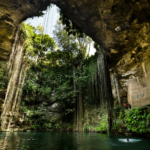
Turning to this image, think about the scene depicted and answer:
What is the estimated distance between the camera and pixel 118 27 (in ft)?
22.7

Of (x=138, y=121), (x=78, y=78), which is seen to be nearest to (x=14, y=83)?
(x=78, y=78)

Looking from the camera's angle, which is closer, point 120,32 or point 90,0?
point 90,0

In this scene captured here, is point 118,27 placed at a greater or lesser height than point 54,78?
greater

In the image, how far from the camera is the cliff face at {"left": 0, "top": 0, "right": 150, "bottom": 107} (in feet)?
20.5

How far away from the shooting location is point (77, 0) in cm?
665

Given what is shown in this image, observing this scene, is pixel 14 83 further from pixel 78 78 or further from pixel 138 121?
pixel 138 121

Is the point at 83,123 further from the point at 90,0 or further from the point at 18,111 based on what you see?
the point at 90,0

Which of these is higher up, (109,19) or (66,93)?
(109,19)

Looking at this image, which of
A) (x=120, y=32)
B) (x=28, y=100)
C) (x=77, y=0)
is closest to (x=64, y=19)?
(x=77, y=0)

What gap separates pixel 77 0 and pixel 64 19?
2.38 m

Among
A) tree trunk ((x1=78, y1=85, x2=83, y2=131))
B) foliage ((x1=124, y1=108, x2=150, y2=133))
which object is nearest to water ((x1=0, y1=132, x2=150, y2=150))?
foliage ((x1=124, y1=108, x2=150, y2=133))

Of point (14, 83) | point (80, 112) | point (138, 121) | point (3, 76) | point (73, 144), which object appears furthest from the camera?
point (80, 112)

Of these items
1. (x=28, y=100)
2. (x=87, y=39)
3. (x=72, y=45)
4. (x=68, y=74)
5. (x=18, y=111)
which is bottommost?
(x=18, y=111)

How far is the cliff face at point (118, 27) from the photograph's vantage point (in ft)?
20.5
